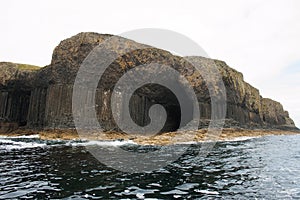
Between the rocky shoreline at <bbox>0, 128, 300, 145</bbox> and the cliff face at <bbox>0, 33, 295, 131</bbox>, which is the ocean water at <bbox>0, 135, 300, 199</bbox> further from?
the cliff face at <bbox>0, 33, 295, 131</bbox>

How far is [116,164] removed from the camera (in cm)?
1673

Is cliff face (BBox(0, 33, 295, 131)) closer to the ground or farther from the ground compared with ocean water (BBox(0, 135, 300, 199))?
farther from the ground

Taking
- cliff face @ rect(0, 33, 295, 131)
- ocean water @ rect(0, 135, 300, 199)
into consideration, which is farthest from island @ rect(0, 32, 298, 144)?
ocean water @ rect(0, 135, 300, 199)

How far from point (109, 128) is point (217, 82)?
84.5ft

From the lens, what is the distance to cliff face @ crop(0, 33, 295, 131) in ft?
148

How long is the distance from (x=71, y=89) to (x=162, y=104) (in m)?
20.3

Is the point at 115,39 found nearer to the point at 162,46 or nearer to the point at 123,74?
the point at 123,74

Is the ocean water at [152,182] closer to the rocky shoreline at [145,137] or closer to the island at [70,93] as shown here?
the rocky shoreline at [145,137]

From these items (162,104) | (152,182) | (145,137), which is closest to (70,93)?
(145,137)

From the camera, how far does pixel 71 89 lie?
147 feet

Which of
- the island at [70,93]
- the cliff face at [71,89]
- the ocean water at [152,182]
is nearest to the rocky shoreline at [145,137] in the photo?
the island at [70,93]

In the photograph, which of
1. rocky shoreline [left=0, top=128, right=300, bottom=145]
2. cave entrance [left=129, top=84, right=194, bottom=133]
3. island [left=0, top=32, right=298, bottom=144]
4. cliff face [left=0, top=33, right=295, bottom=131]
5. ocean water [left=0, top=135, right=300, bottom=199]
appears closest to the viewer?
ocean water [left=0, top=135, right=300, bottom=199]

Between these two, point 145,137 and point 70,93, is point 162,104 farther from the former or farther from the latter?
point 70,93

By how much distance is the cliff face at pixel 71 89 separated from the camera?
148ft
